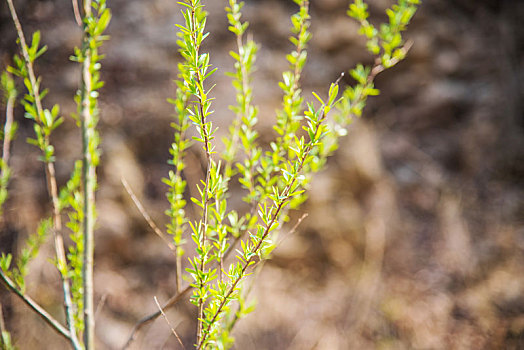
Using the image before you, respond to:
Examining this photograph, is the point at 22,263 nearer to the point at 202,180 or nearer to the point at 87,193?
the point at 87,193

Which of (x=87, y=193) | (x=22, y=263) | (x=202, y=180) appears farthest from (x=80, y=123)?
(x=22, y=263)

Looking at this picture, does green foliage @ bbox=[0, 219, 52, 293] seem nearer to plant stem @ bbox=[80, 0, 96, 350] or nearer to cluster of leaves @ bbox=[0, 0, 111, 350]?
cluster of leaves @ bbox=[0, 0, 111, 350]

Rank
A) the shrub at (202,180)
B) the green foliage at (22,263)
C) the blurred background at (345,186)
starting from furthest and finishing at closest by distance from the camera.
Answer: the blurred background at (345,186) → the green foliage at (22,263) → the shrub at (202,180)

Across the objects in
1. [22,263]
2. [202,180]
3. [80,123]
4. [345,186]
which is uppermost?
[80,123]

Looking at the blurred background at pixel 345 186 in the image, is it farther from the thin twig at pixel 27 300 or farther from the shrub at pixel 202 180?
the thin twig at pixel 27 300

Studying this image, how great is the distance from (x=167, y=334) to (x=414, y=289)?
81.5 inches

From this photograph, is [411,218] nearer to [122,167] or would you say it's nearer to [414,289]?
[414,289]

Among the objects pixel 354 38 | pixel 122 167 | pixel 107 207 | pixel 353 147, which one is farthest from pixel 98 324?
pixel 354 38

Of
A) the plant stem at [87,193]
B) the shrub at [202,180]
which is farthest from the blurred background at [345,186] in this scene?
the plant stem at [87,193]

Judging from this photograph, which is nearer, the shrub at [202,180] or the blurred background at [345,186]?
the shrub at [202,180]

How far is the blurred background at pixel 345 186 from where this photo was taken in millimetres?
2309

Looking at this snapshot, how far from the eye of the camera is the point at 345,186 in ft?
9.59

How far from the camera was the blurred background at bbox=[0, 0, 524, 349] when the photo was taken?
231cm

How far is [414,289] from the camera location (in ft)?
9.39
